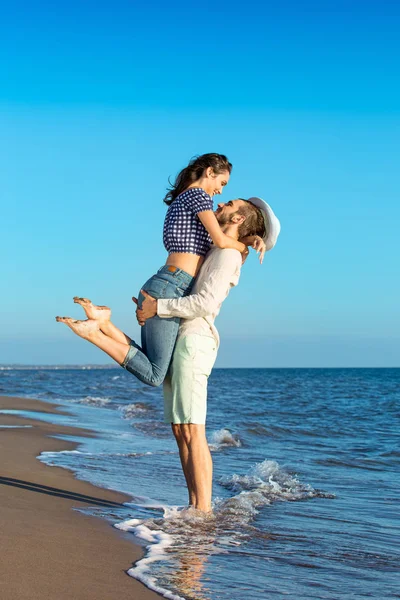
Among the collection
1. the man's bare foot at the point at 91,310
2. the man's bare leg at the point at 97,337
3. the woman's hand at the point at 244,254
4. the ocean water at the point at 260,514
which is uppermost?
the woman's hand at the point at 244,254

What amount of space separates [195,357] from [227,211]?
997mm

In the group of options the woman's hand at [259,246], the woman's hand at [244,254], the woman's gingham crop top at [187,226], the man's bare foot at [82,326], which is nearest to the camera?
the man's bare foot at [82,326]

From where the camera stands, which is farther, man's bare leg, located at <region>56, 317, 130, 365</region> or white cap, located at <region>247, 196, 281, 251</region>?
white cap, located at <region>247, 196, 281, 251</region>

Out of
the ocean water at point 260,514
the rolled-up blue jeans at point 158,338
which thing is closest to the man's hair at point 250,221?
the rolled-up blue jeans at point 158,338

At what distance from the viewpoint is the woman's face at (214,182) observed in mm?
4637

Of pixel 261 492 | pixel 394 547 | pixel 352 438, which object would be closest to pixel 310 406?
pixel 352 438

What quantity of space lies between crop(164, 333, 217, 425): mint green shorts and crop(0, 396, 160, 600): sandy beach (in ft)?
2.68

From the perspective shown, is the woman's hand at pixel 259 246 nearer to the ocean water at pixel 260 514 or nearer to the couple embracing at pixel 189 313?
the couple embracing at pixel 189 313

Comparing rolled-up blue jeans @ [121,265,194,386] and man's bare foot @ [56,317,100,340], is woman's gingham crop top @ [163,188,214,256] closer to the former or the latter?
rolled-up blue jeans @ [121,265,194,386]

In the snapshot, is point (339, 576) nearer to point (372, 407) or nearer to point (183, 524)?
point (183, 524)

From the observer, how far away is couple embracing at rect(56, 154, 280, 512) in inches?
172

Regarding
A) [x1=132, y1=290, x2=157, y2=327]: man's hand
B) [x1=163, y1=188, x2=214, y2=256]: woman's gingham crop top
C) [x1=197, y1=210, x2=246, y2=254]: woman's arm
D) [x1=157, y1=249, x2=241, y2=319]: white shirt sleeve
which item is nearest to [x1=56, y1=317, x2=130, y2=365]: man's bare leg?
[x1=132, y1=290, x2=157, y2=327]: man's hand

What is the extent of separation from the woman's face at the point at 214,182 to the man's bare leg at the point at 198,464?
153 centimetres

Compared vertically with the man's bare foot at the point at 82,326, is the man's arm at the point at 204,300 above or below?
above
